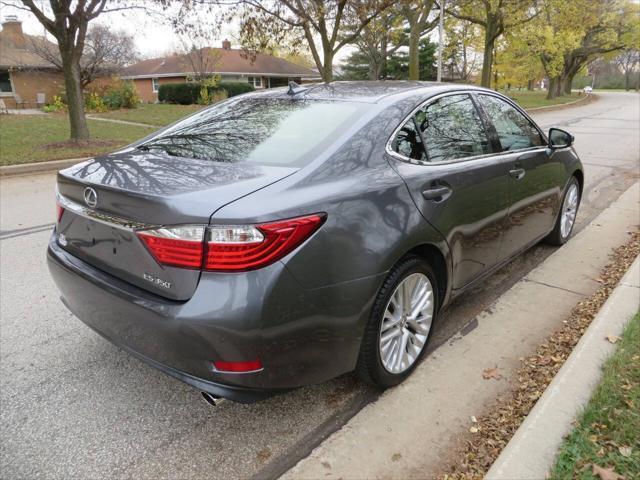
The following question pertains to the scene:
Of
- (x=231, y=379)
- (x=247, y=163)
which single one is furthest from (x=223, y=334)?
(x=247, y=163)

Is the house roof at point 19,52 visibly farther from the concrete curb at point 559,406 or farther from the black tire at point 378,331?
the concrete curb at point 559,406

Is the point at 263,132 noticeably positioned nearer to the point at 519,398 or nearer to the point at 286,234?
the point at 286,234

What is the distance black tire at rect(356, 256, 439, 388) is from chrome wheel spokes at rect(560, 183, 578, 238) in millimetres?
2772

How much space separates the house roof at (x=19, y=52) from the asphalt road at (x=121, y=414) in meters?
31.2

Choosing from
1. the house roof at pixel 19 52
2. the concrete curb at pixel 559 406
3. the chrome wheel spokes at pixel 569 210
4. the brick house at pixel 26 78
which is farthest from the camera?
the brick house at pixel 26 78

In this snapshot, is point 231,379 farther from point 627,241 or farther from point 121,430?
point 627,241

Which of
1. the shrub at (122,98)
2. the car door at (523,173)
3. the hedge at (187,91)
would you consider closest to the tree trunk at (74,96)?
the car door at (523,173)

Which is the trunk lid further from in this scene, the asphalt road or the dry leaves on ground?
the dry leaves on ground

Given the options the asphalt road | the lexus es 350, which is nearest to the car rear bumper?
the lexus es 350

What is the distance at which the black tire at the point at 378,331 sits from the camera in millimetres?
2395

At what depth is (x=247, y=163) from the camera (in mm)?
2391

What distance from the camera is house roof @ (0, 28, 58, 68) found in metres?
30.2

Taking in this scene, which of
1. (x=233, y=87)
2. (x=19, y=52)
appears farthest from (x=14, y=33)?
(x=233, y=87)

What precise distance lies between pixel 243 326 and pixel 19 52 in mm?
37377
